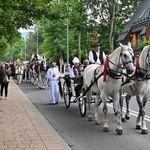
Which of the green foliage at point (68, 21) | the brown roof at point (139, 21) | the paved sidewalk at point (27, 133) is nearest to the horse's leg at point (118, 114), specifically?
the paved sidewalk at point (27, 133)

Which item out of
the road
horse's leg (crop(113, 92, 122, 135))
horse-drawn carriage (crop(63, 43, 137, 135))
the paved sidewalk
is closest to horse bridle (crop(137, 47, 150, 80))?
horse-drawn carriage (crop(63, 43, 137, 135))

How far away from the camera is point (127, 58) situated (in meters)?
8.27

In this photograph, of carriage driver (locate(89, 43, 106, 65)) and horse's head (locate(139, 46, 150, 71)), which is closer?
horse's head (locate(139, 46, 150, 71))

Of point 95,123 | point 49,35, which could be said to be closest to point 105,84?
point 95,123

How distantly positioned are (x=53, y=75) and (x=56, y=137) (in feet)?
24.3

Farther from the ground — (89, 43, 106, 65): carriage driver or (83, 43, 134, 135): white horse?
(89, 43, 106, 65): carriage driver

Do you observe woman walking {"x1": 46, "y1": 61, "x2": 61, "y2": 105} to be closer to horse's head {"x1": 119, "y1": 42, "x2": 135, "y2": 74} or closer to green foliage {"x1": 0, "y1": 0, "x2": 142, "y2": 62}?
green foliage {"x1": 0, "y1": 0, "x2": 142, "y2": 62}

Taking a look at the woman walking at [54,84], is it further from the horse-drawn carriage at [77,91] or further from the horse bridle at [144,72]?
the horse bridle at [144,72]

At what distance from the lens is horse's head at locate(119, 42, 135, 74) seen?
26.7 feet

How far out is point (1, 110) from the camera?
1254cm

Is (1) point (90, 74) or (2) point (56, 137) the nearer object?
(2) point (56, 137)

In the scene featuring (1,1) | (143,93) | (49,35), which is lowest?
(143,93)

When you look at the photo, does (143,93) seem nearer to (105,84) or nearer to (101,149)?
(105,84)

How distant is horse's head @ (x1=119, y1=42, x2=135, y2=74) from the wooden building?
41.2 meters
